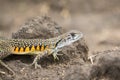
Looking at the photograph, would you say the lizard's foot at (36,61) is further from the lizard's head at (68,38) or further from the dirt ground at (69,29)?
the lizard's head at (68,38)

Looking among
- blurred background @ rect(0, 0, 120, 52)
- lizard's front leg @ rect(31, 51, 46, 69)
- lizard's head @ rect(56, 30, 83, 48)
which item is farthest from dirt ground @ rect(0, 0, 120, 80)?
lizard's head @ rect(56, 30, 83, 48)

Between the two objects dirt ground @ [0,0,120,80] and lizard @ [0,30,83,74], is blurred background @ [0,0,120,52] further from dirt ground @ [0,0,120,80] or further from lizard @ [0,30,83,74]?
lizard @ [0,30,83,74]

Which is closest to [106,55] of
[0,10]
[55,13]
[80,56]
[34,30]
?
[80,56]

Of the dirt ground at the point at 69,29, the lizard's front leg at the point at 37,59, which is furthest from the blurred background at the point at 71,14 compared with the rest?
the lizard's front leg at the point at 37,59

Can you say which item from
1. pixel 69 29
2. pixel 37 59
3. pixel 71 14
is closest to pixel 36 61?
pixel 37 59

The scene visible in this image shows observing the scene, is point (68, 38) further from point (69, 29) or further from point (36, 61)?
point (69, 29)

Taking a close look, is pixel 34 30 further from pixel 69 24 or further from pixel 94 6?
pixel 94 6
